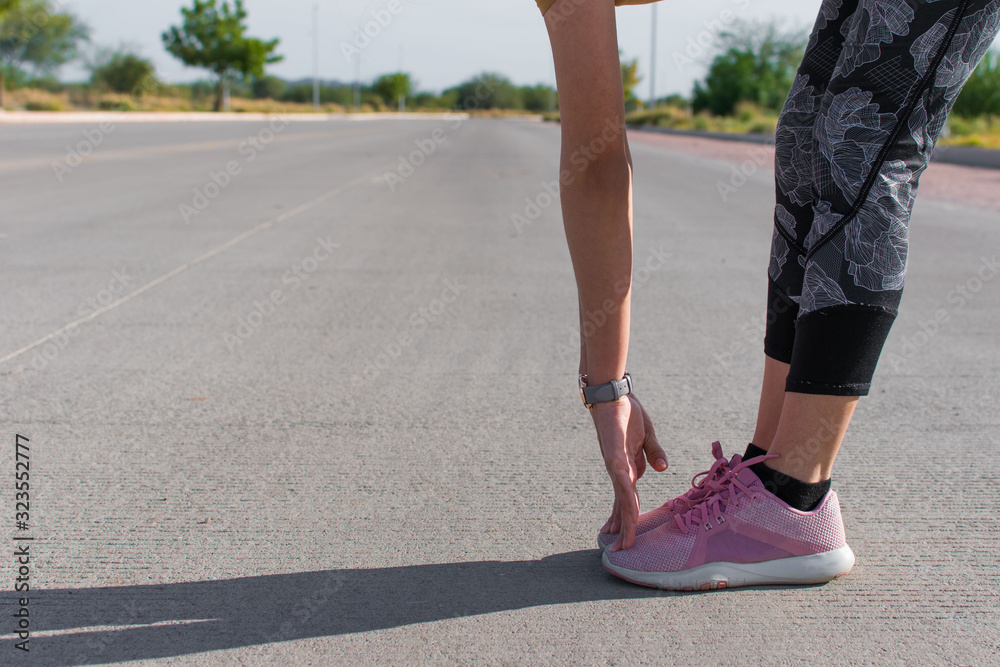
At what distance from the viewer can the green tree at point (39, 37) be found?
53.8 m

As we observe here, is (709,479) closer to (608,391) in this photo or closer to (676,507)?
(676,507)

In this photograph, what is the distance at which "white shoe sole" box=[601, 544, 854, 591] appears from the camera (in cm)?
160

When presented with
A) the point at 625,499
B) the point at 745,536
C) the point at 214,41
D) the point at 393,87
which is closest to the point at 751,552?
the point at 745,536

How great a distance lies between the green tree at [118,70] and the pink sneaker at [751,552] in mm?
71208

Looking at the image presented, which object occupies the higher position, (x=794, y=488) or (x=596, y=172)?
(x=596, y=172)

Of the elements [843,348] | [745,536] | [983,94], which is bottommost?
[745,536]

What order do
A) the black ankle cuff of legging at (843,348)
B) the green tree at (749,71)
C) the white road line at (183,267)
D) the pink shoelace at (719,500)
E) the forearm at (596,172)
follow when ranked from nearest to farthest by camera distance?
the forearm at (596,172) → the black ankle cuff of legging at (843,348) → the pink shoelace at (719,500) → the white road line at (183,267) → the green tree at (749,71)

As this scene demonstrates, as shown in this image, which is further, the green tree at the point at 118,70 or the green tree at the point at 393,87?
the green tree at the point at 393,87

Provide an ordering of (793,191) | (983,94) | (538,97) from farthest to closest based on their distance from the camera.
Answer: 1. (538,97)
2. (983,94)
3. (793,191)

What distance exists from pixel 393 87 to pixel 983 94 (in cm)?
7062

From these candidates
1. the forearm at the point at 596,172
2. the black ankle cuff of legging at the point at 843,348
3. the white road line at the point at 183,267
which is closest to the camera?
the forearm at the point at 596,172

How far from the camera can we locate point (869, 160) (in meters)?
1.49

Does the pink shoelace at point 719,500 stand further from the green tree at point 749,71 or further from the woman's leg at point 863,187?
the green tree at point 749,71

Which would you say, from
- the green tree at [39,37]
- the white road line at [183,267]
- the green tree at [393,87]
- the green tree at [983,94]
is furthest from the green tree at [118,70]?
the white road line at [183,267]
